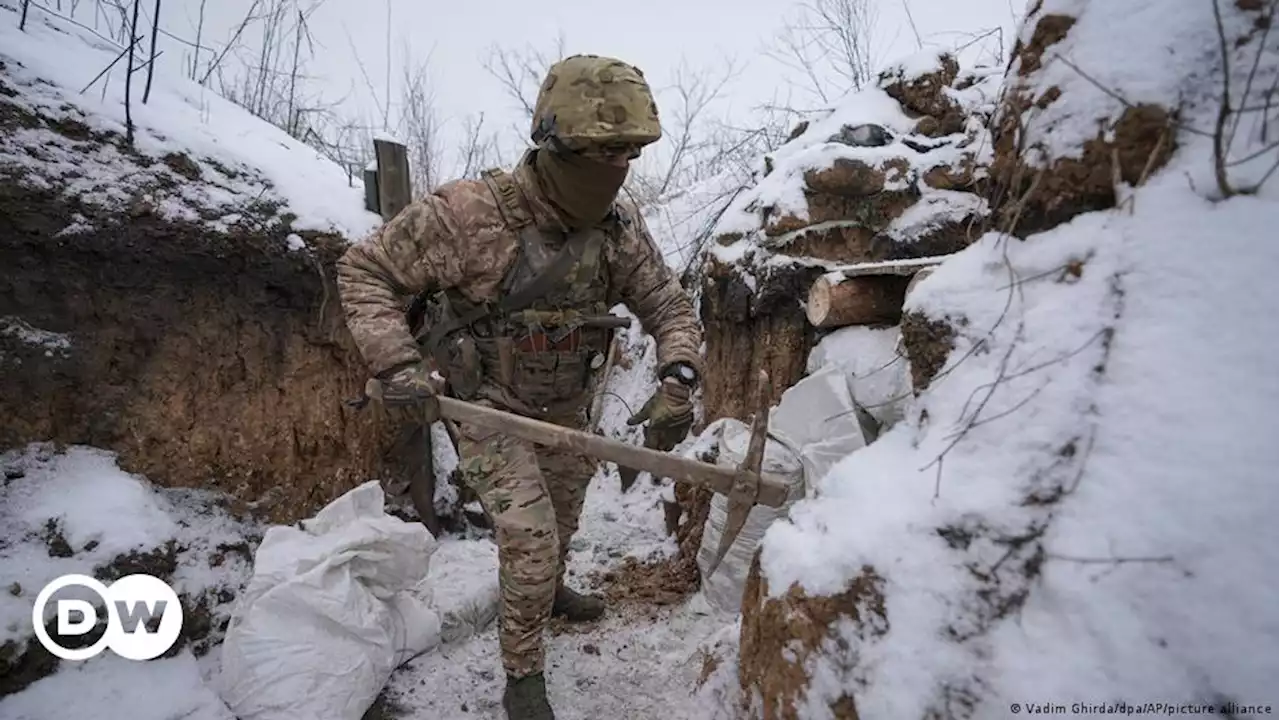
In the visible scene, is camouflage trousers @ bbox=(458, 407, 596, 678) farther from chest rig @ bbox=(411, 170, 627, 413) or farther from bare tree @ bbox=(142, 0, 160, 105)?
bare tree @ bbox=(142, 0, 160, 105)

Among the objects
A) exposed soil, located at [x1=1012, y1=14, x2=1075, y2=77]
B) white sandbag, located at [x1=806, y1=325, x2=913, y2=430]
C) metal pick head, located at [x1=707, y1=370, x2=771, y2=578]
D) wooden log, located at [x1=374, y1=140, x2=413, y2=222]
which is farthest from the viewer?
wooden log, located at [x1=374, y1=140, x2=413, y2=222]

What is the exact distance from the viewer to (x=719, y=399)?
11.7ft

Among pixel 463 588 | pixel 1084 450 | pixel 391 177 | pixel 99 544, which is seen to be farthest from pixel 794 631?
pixel 391 177

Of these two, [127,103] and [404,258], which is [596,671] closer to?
[404,258]

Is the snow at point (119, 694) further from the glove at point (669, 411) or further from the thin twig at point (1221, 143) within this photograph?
the thin twig at point (1221, 143)

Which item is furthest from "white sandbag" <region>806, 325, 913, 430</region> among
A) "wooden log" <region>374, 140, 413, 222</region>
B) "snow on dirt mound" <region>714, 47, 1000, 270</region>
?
"wooden log" <region>374, 140, 413, 222</region>

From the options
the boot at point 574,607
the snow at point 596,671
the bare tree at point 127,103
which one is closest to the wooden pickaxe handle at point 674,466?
the snow at point 596,671

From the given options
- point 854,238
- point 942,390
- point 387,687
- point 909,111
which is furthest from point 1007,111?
point 387,687

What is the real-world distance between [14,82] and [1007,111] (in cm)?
343

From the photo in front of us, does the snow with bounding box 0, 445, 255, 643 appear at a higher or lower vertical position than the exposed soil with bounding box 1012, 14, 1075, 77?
lower

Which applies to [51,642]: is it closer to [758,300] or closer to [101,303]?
[101,303]

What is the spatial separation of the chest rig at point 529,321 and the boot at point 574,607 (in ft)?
2.82

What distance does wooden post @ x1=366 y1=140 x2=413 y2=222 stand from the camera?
334cm

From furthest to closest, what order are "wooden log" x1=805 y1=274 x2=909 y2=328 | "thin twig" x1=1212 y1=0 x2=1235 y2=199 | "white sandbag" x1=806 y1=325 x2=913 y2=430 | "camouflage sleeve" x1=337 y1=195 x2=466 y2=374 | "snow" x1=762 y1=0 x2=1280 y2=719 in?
"wooden log" x1=805 y1=274 x2=909 y2=328 < "white sandbag" x1=806 y1=325 x2=913 y2=430 < "camouflage sleeve" x1=337 y1=195 x2=466 y2=374 < "thin twig" x1=1212 y1=0 x2=1235 y2=199 < "snow" x1=762 y1=0 x2=1280 y2=719
